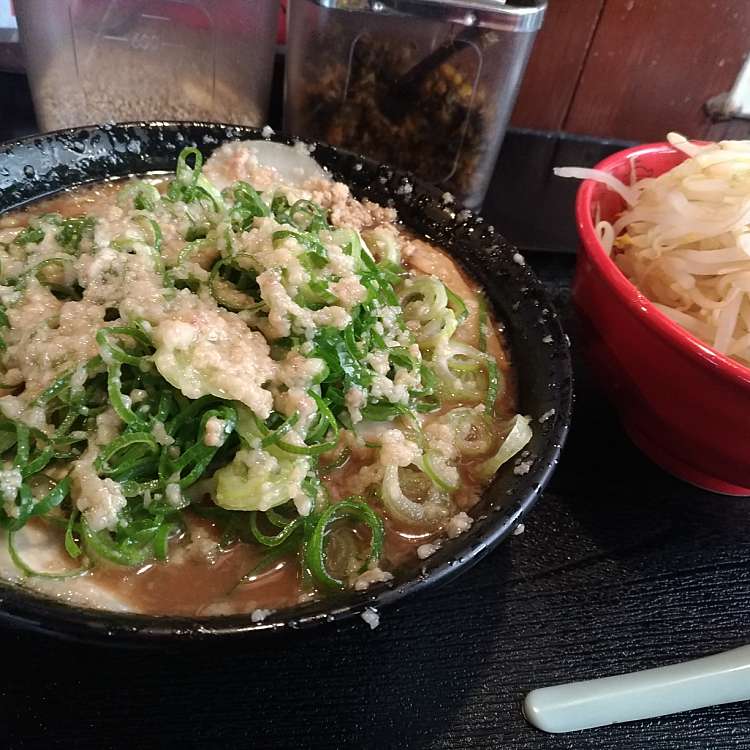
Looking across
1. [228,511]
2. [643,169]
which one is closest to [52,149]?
[228,511]

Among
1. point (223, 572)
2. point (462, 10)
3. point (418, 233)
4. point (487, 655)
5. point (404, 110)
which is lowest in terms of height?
point (487, 655)

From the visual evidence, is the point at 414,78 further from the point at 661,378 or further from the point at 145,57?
the point at 661,378

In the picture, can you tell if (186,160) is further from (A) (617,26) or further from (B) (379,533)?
(A) (617,26)

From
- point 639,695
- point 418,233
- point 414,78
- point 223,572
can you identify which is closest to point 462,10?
point 414,78

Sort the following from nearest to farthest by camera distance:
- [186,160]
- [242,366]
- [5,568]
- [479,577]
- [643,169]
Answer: [5,568], [242,366], [479,577], [186,160], [643,169]

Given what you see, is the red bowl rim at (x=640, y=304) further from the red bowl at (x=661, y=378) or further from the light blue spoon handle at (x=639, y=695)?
the light blue spoon handle at (x=639, y=695)

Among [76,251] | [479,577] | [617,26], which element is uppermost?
[617,26]

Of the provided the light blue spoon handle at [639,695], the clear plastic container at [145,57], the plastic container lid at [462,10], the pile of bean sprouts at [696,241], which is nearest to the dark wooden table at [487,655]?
the light blue spoon handle at [639,695]
